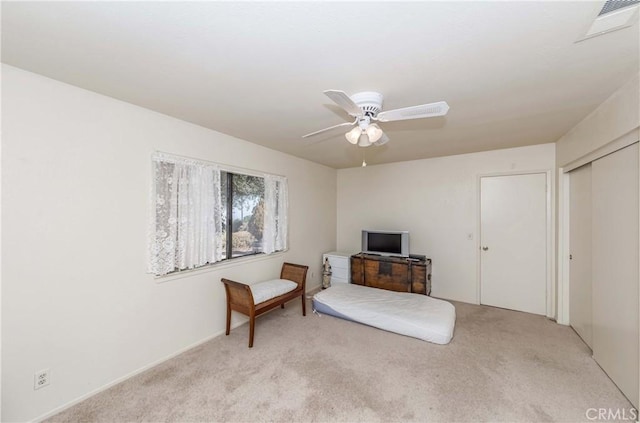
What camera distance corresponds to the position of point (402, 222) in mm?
4605

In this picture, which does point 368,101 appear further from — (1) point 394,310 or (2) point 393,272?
(2) point 393,272

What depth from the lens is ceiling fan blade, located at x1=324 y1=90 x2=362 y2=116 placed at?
1449mm

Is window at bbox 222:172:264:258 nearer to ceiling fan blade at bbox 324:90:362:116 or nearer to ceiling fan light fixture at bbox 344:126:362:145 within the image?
ceiling fan light fixture at bbox 344:126:362:145

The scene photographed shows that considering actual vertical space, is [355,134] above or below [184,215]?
above

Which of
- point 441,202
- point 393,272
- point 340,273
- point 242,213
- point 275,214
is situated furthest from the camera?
point 340,273

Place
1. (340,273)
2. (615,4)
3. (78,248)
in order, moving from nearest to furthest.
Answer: (615,4) < (78,248) < (340,273)

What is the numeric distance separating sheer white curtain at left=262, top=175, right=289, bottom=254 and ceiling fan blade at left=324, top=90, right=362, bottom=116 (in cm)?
205

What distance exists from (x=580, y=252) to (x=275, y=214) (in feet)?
12.0

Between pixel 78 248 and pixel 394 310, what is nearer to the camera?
pixel 78 248

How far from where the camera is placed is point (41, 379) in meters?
1.78

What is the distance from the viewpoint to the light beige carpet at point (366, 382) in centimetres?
183

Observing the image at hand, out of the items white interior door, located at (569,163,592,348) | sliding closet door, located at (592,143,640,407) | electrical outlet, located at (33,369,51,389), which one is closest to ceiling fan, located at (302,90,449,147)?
sliding closet door, located at (592,143,640,407)

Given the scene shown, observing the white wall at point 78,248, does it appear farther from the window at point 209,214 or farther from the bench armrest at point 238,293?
the bench armrest at point 238,293
